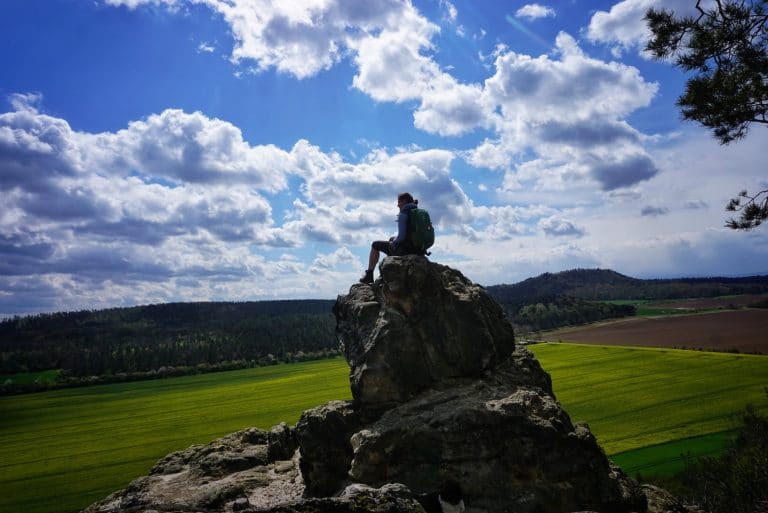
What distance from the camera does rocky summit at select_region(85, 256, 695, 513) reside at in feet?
37.0

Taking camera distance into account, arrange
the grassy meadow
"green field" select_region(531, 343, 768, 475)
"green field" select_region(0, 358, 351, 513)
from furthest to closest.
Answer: "green field" select_region(0, 358, 351, 513), the grassy meadow, "green field" select_region(531, 343, 768, 475)

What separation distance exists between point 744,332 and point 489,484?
91.2m

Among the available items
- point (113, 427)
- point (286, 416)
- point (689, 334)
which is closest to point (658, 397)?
point (286, 416)

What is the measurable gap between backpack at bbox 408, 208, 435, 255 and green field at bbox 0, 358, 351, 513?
33.8 meters

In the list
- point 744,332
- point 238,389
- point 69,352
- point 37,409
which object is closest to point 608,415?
point 744,332

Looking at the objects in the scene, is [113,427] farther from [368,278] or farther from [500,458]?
[500,458]

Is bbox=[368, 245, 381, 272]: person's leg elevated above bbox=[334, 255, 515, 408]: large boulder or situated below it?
above

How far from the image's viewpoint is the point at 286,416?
180 ft

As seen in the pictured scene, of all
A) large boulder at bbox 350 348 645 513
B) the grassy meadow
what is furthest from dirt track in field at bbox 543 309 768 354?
large boulder at bbox 350 348 645 513

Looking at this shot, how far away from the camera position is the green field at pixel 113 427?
3853 cm

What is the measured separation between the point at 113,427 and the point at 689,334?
324 feet

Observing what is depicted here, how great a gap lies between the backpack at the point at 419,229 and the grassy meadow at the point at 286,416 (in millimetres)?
22580

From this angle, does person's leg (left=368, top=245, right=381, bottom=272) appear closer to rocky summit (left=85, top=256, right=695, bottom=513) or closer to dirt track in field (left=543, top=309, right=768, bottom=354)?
rocky summit (left=85, top=256, right=695, bottom=513)

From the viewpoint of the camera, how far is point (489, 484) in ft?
36.6
